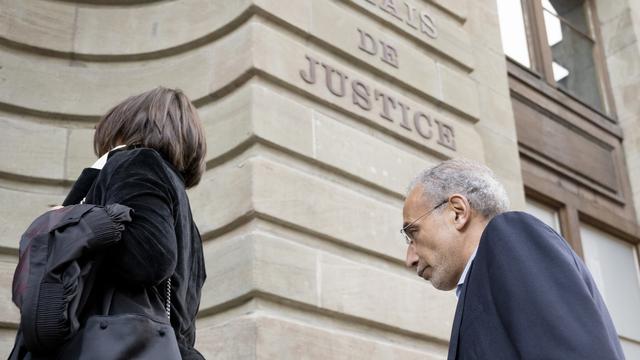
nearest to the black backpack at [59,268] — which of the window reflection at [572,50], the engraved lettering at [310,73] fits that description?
the engraved lettering at [310,73]

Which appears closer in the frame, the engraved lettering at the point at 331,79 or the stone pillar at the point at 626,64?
the engraved lettering at the point at 331,79

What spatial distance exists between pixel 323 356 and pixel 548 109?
20.9 feet

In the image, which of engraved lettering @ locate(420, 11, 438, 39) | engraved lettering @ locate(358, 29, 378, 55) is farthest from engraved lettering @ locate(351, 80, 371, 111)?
engraved lettering @ locate(420, 11, 438, 39)

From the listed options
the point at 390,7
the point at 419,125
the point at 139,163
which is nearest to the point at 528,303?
the point at 139,163

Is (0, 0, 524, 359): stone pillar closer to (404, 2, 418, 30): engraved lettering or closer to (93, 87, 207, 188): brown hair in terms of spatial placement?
(404, 2, 418, 30): engraved lettering

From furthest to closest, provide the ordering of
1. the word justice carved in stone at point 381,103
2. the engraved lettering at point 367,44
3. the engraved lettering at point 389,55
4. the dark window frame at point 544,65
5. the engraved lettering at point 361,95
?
the dark window frame at point 544,65 < the engraved lettering at point 389,55 < the engraved lettering at point 367,44 < the engraved lettering at point 361,95 < the word justice carved in stone at point 381,103

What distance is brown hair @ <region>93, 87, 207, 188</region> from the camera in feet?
11.0

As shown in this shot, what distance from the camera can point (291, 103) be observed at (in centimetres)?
692

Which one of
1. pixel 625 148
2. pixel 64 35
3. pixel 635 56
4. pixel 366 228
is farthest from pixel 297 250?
pixel 635 56

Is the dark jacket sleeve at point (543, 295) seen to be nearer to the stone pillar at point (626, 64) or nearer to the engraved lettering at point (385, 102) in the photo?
the engraved lettering at point (385, 102)

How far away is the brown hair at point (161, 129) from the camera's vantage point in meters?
3.35

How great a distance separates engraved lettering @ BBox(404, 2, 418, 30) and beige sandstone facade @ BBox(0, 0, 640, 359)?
0.01m

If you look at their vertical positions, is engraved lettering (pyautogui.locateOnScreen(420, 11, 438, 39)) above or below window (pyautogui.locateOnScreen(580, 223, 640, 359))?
above

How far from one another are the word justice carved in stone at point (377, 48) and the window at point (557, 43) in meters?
3.78
